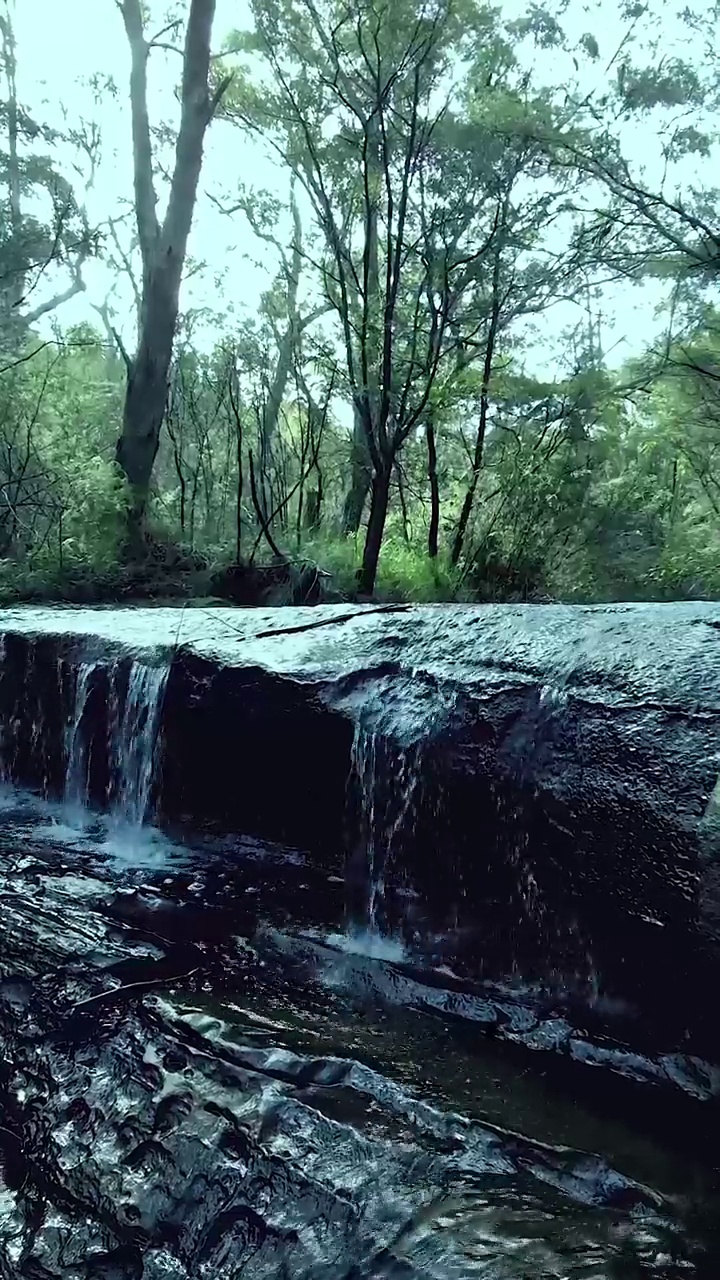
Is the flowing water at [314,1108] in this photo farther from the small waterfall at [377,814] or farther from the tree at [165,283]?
the tree at [165,283]

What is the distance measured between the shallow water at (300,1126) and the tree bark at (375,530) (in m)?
3.94

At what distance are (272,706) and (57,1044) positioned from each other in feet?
6.25

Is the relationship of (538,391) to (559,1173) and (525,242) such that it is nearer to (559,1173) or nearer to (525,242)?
(525,242)

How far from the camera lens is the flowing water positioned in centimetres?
166

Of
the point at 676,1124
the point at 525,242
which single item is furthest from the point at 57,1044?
the point at 525,242

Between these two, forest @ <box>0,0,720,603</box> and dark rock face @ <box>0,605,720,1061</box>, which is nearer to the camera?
dark rock face @ <box>0,605,720,1061</box>

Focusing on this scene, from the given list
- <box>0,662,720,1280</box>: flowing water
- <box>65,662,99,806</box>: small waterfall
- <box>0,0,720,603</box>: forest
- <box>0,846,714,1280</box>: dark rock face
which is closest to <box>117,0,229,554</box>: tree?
<box>0,0,720,603</box>: forest

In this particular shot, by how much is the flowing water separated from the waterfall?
→ 1010 mm

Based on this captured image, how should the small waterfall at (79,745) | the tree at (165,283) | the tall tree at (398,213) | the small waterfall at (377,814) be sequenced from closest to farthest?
1. the small waterfall at (377,814)
2. the small waterfall at (79,745)
3. the tall tree at (398,213)
4. the tree at (165,283)

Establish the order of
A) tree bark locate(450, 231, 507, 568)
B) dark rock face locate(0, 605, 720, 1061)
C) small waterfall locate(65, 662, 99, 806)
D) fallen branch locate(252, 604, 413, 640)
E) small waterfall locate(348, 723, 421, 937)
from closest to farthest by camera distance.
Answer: dark rock face locate(0, 605, 720, 1061)
small waterfall locate(348, 723, 421, 937)
fallen branch locate(252, 604, 413, 640)
small waterfall locate(65, 662, 99, 806)
tree bark locate(450, 231, 507, 568)

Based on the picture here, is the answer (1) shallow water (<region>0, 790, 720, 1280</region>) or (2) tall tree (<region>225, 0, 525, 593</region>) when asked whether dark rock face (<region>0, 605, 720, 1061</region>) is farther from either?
(2) tall tree (<region>225, 0, 525, 593</region>)

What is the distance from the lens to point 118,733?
456 centimetres

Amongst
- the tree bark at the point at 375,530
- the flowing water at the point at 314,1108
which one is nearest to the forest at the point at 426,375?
the tree bark at the point at 375,530

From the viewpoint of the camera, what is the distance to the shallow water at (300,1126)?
1.65m
